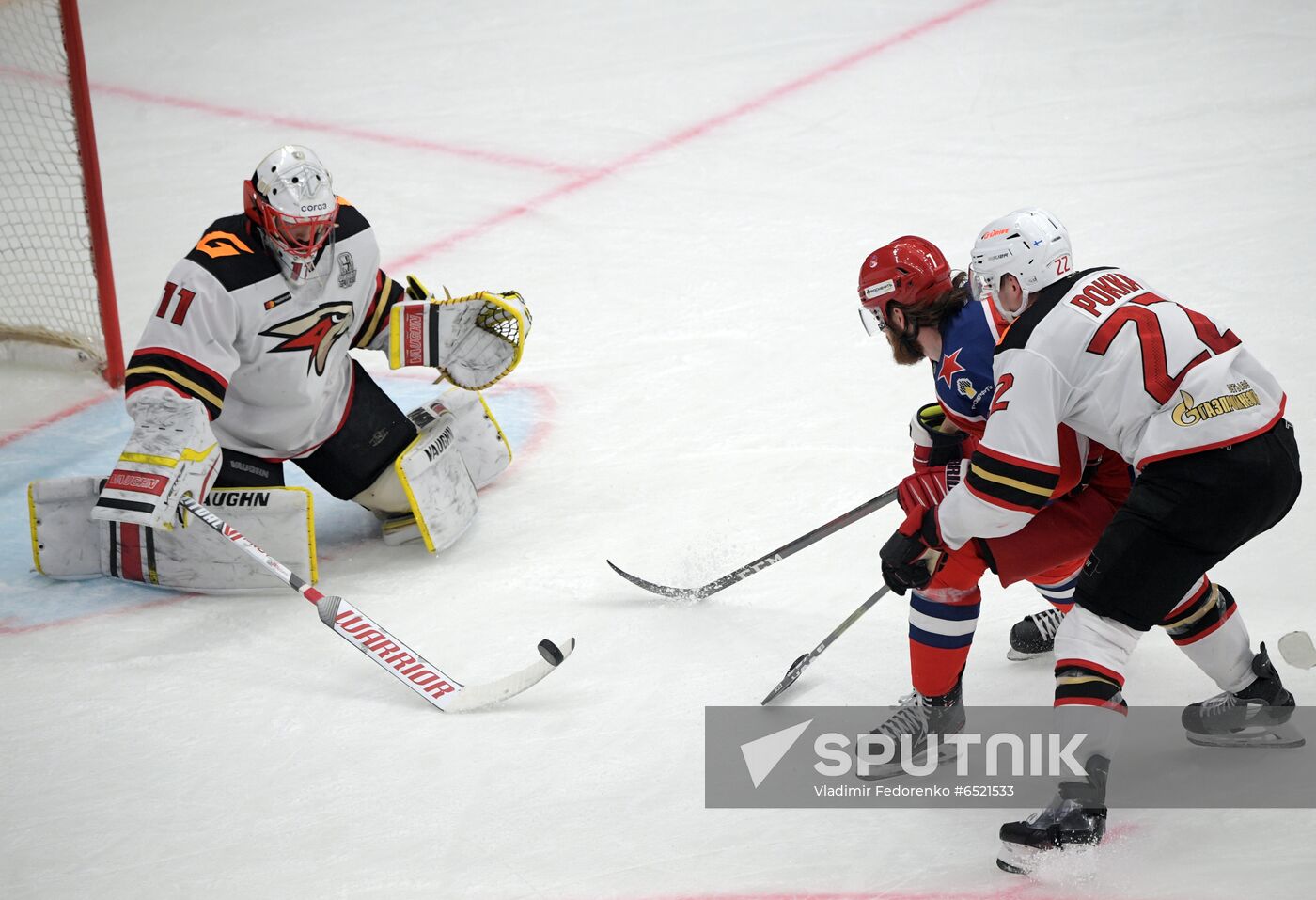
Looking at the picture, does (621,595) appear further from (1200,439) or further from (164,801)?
(1200,439)

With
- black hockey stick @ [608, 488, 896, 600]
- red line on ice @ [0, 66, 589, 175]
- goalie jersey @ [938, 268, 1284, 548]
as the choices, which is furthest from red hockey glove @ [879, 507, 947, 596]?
red line on ice @ [0, 66, 589, 175]

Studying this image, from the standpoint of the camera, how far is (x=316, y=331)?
3.46 m

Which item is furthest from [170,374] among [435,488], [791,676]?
[791,676]

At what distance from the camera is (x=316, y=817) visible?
2594 millimetres

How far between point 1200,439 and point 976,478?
1.16ft

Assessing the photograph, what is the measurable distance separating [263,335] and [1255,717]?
229 cm

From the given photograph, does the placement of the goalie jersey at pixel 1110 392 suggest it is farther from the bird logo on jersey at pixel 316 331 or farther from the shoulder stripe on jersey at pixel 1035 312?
the bird logo on jersey at pixel 316 331

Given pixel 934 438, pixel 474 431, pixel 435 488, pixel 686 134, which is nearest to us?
pixel 934 438

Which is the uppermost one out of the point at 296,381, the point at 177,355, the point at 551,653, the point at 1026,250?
the point at 1026,250

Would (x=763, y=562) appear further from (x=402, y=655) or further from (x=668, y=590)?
(x=402, y=655)

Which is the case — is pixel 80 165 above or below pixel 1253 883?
above

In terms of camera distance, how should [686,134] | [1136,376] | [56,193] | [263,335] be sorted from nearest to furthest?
[1136,376], [263,335], [56,193], [686,134]

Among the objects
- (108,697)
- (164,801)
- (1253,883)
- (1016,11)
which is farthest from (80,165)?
(1016,11)

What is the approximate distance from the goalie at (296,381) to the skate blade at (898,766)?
1390 millimetres
